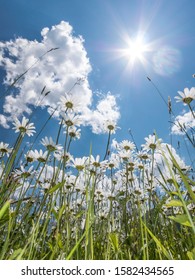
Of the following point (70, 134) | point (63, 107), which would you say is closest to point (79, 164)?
point (70, 134)

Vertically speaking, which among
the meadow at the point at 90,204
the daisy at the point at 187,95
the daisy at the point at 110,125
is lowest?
the meadow at the point at 90,204

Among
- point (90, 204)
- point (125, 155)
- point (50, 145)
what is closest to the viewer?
point (90, 204)

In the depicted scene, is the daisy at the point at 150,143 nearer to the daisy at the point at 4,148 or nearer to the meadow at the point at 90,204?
the meadow at the point at 90,204

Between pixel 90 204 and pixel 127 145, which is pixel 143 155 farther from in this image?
pixel 90 204

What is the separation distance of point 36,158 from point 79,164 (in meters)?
0.39

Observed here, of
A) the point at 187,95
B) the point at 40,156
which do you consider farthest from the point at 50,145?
the point at 187,95

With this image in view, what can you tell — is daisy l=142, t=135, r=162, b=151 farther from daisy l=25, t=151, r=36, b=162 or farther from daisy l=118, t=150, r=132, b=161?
daisy l=25, t=151, r=36, b=162

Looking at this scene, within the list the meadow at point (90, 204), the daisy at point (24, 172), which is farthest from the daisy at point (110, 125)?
the daisy at point (24, 172)

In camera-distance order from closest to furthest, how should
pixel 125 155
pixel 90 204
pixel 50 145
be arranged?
1. pixel 90 204
2. pixel 50 145
3. pixel 125 155

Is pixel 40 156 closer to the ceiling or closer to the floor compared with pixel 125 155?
closer to the floor

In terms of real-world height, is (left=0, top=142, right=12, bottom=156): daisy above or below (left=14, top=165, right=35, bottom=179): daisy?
above

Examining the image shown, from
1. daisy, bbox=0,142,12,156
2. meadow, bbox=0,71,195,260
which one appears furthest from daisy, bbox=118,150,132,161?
daisy, bbox=0,142,12,156
